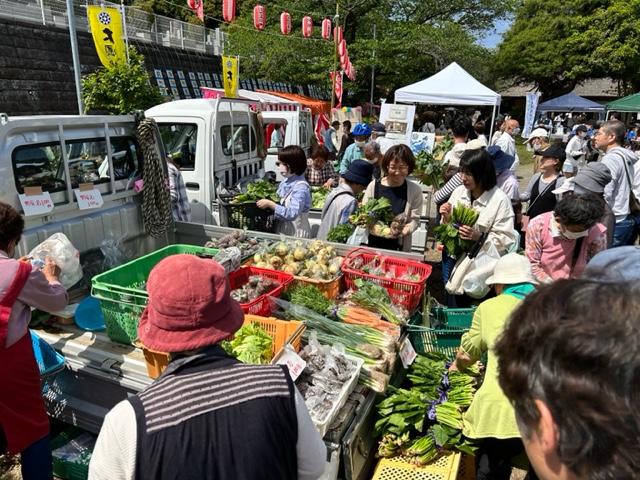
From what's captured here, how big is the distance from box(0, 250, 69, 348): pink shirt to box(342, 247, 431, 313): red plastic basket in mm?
2141

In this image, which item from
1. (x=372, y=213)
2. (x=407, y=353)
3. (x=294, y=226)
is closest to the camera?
(x=407, y=353)

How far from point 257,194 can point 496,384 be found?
365 centimetres

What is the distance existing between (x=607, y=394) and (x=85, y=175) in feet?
12.3

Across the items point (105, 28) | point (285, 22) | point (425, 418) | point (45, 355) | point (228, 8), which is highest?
point (285, 22)

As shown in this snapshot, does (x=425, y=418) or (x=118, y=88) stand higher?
(x=118, y=88)

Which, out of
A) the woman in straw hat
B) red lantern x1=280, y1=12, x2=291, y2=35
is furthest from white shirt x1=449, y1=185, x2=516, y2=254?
red lantern x1=280, y1=12, x2=291, y2=35

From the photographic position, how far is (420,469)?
8.95ft

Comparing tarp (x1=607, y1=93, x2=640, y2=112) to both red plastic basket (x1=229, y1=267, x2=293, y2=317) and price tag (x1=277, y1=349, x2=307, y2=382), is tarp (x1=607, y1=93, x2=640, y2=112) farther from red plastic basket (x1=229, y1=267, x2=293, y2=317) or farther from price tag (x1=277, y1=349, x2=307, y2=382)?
price tag (x1=277, y1=349, x2=307, y2=382)

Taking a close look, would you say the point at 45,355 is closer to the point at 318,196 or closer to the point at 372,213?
the point at 372,213

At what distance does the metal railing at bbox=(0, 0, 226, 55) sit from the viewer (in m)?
15.8

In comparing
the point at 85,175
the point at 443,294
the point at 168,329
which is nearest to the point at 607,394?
the point at 168,329

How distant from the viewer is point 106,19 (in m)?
10.6

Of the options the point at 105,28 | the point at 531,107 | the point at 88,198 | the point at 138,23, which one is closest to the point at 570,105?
the point at 531,107

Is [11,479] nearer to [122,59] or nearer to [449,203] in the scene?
[449,203]
